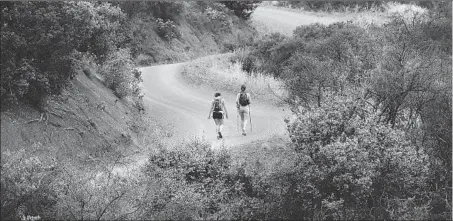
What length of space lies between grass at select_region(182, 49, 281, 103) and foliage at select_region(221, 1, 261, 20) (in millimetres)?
12631

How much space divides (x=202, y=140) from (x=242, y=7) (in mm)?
27860

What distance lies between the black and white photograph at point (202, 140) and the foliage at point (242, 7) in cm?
1931

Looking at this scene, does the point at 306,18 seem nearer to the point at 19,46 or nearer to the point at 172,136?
the point at 172,136

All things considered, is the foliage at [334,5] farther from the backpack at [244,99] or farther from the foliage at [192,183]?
the foliage at [192,183]

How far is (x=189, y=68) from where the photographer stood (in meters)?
28.5

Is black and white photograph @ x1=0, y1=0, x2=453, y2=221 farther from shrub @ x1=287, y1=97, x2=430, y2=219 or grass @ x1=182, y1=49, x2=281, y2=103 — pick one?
grass @ x1=182, y1=49, x2=281, y2=103

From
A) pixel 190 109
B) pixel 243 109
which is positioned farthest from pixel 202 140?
pixel 190 109

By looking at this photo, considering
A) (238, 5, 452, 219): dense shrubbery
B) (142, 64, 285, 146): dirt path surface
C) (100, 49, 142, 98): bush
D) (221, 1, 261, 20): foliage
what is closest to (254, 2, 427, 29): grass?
(221, 1, 261, 20): foliage

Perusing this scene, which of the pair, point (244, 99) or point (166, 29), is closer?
point (244, 99)

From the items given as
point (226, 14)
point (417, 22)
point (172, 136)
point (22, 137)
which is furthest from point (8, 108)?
point (226, 14)

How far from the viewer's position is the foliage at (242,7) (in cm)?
4178

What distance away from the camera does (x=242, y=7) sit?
42219 millimetres

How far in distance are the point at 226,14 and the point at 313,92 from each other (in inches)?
966

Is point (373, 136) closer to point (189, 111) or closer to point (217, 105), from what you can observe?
point (217, 105)
